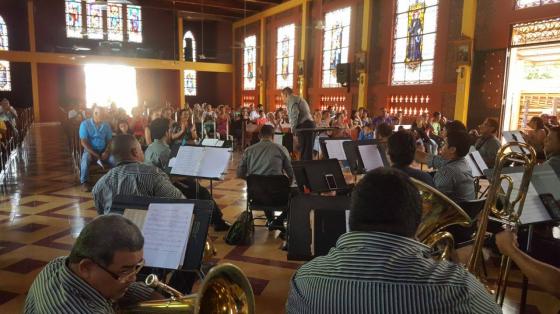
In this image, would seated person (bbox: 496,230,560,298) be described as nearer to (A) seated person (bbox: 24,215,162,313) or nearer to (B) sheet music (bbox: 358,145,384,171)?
(A) seated person (bbox: 24,215,162,313)

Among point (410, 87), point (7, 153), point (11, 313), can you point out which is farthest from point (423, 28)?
point (11, 313)

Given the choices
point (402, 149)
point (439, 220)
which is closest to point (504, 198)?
point (439, 220)

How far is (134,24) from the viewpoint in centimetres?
2020

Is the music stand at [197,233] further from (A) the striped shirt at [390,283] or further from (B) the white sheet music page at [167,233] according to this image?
(A) the striped shirt at [390,283]

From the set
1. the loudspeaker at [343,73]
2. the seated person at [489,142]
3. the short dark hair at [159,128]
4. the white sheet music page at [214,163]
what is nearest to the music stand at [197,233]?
the white sheet music page at [214,163]

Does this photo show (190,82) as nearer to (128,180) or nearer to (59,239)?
(59,239)

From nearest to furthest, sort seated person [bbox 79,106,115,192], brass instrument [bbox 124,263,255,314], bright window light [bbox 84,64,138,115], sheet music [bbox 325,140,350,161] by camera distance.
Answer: brass instrument [bbox 124,263,255,314] < sheet music [bbox 325,140,350,161] < seated person [bbox 79,106,115,192] < bright window light [bbox 84,64,138,115]

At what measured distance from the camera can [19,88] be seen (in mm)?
18047

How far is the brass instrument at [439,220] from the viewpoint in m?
2.00

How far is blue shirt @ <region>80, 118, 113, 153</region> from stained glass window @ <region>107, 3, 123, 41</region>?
1522 centimetres

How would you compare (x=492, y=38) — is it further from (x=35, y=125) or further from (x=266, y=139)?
(x=35, y=125)

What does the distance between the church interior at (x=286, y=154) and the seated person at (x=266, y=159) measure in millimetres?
22

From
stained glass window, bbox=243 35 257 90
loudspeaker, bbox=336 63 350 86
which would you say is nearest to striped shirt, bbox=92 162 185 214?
loudspeaker, bbox=336 63 350 86

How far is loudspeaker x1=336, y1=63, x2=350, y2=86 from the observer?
12.8 m
